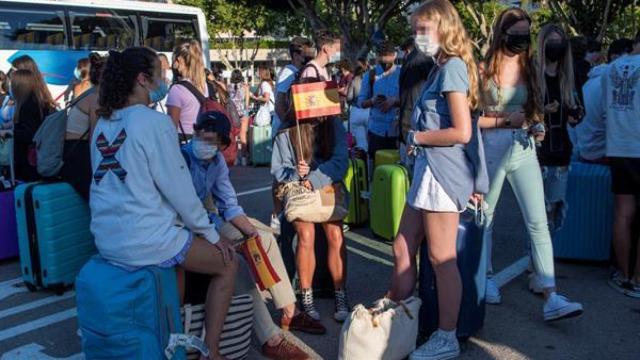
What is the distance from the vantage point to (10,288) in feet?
17.2

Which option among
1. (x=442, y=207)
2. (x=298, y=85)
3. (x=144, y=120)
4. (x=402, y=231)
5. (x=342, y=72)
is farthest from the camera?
(x=342, y=72)

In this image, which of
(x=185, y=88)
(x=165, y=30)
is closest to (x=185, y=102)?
(x=185, y=88)

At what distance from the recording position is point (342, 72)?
13906mm

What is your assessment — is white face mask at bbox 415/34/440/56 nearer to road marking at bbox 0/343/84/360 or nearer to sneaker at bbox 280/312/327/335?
sneaker at bbox 280/312/327/335

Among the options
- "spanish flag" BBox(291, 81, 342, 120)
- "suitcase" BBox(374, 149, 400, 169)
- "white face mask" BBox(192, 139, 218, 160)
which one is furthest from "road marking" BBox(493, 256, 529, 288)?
"white face mask" BBox(192, 139, 218, 160)

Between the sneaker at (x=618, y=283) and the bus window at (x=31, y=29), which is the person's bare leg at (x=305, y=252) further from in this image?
the bus window at (x=31, y=29)

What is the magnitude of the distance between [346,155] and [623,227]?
2.09 meters

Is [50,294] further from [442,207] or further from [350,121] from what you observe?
[350,121]

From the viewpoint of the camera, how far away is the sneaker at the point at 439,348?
3.57 m

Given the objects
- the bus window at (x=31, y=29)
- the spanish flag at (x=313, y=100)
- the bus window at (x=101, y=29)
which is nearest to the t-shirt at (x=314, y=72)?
the spanish flag at (x=313, y=100)

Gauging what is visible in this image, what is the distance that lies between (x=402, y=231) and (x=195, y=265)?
1165mm

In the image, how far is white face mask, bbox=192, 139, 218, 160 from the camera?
11.8ft

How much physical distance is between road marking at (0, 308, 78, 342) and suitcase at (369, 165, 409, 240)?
266 cm

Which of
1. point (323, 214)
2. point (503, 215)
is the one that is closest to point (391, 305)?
point (323, 214)
